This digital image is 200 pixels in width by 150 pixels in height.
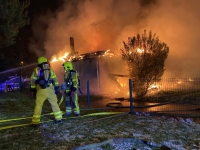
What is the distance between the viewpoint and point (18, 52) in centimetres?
2444

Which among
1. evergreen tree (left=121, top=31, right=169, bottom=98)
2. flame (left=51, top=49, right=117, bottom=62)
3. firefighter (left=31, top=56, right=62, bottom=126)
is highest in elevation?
flame (left=51, top=49, right=117, bottom=62)

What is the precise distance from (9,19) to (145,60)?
731 cm

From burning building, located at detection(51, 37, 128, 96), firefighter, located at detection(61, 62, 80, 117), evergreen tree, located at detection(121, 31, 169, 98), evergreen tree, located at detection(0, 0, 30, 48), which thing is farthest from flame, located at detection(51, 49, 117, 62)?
firefighter, located at detection(61, 62, 80, 117)

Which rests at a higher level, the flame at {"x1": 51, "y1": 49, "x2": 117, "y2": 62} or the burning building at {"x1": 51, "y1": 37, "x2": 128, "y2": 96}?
Answer: the flame at {"x1": 51, "y1": 49, "x2": 117, "y2": 62}

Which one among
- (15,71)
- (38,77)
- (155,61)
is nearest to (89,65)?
(155,61)

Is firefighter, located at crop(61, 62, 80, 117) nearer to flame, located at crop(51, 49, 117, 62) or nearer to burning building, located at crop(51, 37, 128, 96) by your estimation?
burning building, located at crop(51, 37, 128, 96)

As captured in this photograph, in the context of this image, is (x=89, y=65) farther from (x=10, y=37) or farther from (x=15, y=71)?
(x=15, y=71)

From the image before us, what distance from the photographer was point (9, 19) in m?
9.55

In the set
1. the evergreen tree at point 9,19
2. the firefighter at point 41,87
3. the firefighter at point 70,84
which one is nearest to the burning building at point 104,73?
the evergreen tree at point 9,19

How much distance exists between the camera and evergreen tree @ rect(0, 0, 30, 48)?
9.21 m

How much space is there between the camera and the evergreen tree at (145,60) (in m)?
11.9

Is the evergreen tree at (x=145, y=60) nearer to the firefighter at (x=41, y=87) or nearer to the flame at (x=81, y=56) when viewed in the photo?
the flame at (x=81, y=56)

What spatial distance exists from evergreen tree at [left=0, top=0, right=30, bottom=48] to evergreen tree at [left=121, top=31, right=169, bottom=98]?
250 inches

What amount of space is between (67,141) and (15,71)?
24632mm
